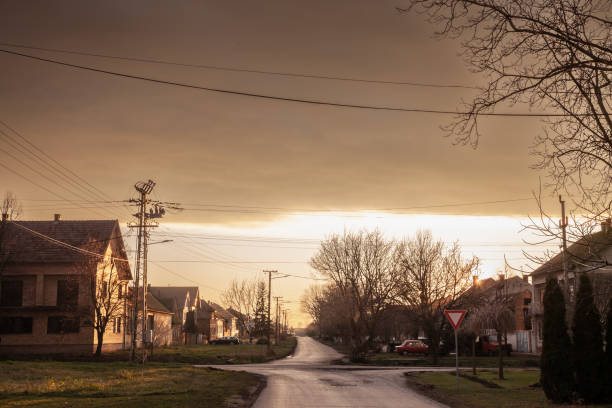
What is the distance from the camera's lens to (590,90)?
10797 mm

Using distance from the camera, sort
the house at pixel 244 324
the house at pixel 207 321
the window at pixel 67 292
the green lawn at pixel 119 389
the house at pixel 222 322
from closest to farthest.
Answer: the green lawn at pixel 119 389 < the window at pixel 67 292 < the house at pixel 244 324 < the house at pixel 207 321 < the house at pixel 222 322

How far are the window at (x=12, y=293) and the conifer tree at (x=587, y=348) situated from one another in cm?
4542

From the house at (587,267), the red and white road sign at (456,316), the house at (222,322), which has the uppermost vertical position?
the house at (587,267)

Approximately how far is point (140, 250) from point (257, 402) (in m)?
20.9

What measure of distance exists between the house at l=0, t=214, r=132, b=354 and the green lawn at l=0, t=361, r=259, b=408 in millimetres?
17875

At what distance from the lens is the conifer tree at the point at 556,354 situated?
60.0 ft

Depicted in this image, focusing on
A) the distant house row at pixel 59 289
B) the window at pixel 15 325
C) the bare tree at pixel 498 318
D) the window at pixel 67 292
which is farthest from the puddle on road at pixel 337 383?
the window at pixel 15 325

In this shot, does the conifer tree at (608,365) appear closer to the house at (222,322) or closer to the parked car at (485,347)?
the parked car at (485,347)

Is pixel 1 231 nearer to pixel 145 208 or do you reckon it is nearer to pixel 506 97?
pixel 145 208

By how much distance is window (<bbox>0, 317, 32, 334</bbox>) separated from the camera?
164 ft

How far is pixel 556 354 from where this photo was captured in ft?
60.9

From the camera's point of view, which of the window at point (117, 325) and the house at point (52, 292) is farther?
the window at point (117, 325)

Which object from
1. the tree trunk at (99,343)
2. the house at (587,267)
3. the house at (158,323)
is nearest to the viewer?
the house at (587,267)

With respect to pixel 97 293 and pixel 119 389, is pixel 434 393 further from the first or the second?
pixel 97 293
